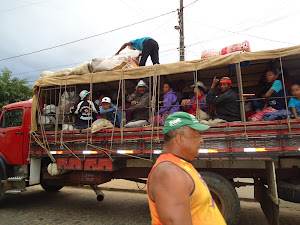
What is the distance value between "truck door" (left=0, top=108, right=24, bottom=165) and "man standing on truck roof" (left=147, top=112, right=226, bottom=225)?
4.74m

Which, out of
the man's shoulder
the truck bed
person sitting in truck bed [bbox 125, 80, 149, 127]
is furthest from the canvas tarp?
the man's shoulder

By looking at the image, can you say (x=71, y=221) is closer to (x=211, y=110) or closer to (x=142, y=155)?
(x=142, y=155)

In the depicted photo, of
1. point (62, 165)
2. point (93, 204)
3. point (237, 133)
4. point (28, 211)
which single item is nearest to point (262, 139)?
point (237, 133)

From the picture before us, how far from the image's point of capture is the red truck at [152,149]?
2967 mm

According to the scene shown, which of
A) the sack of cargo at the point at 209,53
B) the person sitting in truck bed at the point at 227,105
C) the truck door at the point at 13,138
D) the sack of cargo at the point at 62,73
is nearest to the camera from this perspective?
the person sitting in truck bed at the point at 227,105

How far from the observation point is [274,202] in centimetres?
280

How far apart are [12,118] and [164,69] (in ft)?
13.5

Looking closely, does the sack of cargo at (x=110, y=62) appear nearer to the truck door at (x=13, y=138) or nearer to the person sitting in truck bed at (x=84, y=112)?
the person sitting in truck bed at (x=84, y=112)

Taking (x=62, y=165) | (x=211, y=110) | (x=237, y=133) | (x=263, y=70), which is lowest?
(x=62, y=165)

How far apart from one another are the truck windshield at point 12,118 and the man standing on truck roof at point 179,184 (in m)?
4.90

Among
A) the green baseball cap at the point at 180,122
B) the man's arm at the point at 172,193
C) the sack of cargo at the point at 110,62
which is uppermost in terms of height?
the sack of cargo at the point at 110,62

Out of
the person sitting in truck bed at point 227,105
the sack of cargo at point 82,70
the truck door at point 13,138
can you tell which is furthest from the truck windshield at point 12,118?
the person sitting in truck bed at point 227,105

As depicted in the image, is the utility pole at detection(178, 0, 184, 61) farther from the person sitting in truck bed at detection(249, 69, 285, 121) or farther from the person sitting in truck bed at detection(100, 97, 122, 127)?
the person sitting in truck bed at detection(249, 69, 285, 121)

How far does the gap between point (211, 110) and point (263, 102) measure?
1141 mm
